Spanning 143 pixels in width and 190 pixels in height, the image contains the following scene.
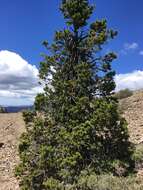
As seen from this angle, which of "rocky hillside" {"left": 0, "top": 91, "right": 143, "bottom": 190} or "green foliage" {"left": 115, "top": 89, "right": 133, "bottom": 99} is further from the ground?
"green foliage" {"left": 115, "top": 89, "right": 133, "bottom": 99}

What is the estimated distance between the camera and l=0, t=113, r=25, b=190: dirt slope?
30969 millimetres

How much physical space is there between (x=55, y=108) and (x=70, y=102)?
0.89 metres

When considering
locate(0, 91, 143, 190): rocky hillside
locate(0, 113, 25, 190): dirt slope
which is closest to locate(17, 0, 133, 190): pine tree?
locate(0, 91, 143, 190): rocky hillside

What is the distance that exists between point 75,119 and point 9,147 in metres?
22.5

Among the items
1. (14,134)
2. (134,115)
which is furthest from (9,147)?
(134,115)

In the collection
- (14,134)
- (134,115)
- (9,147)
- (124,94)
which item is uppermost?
(124,94)

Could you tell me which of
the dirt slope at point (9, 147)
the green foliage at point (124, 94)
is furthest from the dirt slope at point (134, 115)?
the dirt slope at point (9, 147)

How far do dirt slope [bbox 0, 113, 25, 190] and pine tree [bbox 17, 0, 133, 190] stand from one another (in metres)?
10.6

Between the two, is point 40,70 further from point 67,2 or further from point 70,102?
point 67,2

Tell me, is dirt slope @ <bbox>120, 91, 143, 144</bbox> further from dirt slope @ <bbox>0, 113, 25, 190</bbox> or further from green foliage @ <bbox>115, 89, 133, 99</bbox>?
dirt slope @ <bbox>0, 113, 25, 190</bbox>

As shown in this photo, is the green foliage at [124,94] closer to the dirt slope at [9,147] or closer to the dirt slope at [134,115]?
the dirt slope at [134,115]

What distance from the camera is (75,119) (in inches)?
738

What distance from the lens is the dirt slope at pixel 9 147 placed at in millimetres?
30969

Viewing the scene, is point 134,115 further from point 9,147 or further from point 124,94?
point 124,94
